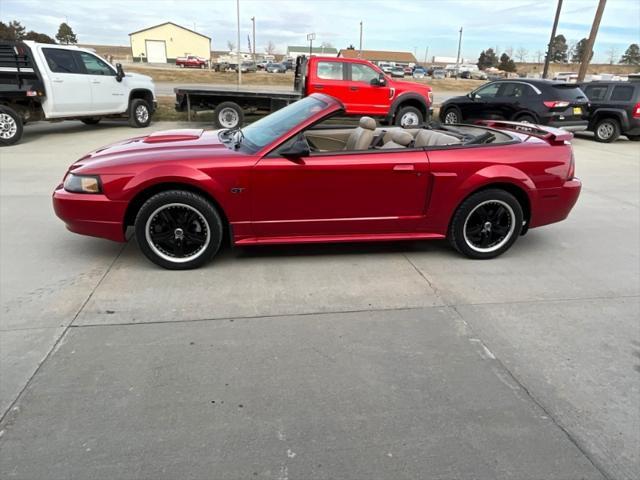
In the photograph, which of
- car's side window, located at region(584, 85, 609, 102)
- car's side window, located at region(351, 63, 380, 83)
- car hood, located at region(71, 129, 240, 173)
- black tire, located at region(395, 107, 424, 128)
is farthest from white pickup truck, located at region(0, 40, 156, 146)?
car's side window, located at region(584, 85, 609, 102)

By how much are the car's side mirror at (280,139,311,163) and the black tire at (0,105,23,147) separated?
28.3ft

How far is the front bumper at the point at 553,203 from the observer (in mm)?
4671

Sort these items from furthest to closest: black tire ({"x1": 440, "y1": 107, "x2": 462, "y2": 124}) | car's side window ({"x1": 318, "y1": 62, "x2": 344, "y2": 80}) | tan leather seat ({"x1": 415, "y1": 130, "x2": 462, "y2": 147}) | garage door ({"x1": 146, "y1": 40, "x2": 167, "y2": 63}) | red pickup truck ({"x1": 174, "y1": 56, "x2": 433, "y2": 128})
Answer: garage door ({"x1": 146, "y1": 40, "x2": 167, "y2": 63}), black tire ({"x1": 440, "y1": 107, "x2": 462, "y2": 124}), car's side window ({"x1": 318, "y1": 62, "x2": 344, "y2": 80}), red pickup truck ({"x1": 174, "y1": 56, "x2": 433, "y2": 128}), tan leather seat ({"x1": 415, "y1": 130, "x2": 462, "y2": 147})

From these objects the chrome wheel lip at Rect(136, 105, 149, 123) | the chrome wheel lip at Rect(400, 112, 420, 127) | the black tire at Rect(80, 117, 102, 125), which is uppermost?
the chrome wheel lip at Rect(400, 112, 420, 127)

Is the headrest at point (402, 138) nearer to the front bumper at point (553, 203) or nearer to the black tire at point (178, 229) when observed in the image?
the front bumper at point (553, 203)

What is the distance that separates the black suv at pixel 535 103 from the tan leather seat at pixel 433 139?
8792 millimetres

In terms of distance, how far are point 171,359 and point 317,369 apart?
0.87 meters

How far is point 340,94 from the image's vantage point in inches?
512

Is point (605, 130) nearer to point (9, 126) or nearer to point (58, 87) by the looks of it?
point (58, 87)

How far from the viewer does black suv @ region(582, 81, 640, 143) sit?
13250 mm

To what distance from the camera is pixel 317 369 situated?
287 centimetres

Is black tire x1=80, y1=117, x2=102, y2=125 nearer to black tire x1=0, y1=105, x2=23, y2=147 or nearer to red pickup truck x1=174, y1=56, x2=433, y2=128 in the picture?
red pickup truck x1=174, y1=56, x2=433, y2=128

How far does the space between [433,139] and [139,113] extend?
10.4m

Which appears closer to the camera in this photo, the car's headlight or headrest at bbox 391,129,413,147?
the car's headlight
